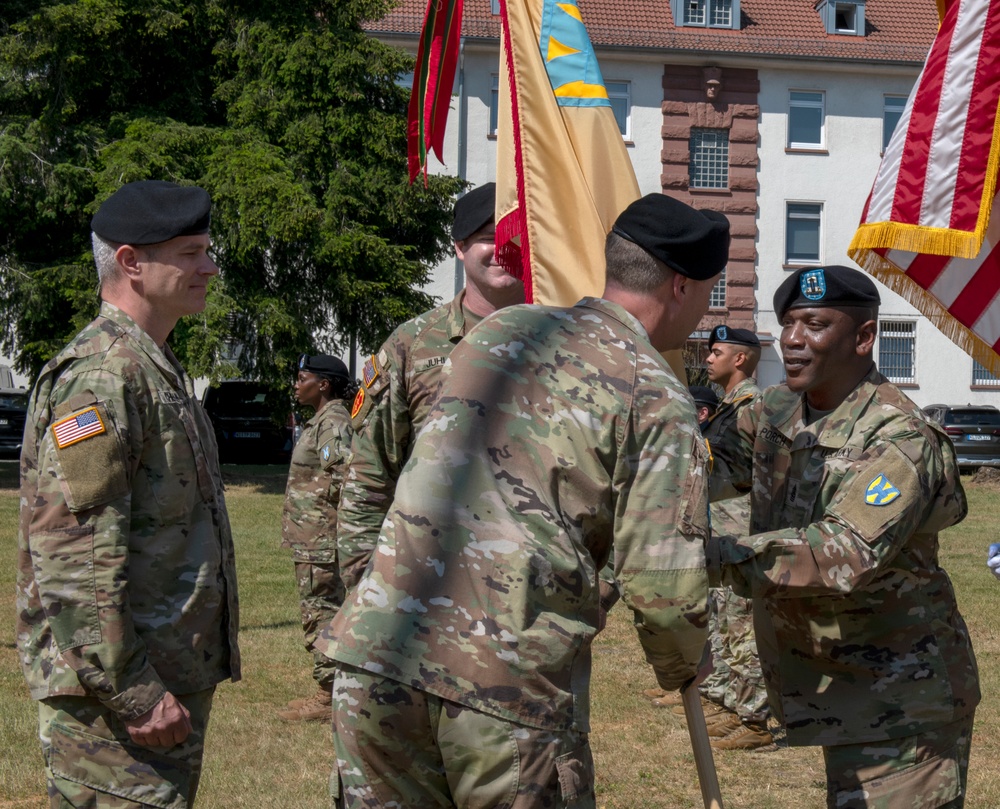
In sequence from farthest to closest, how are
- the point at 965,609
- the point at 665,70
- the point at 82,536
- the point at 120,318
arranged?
the point at 665,70 < the point at 965,609 < the point at 120,318 < the point at 82,536

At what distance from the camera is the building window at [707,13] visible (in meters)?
32.3

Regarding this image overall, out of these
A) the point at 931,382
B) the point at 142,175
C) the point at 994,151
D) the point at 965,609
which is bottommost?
the point at 931,382

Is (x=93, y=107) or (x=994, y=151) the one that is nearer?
(x=994, y=151)

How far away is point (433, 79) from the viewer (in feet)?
18.2

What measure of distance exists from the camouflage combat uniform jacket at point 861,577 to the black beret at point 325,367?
4852 millimetres

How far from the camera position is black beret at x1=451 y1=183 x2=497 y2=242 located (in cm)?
446

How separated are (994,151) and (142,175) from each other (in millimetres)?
17997

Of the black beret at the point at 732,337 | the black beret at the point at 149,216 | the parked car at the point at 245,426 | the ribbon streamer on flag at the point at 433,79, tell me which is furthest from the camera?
the parked car at the point at 245,426

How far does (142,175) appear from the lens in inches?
789

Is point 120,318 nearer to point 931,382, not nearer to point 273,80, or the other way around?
point 273,80

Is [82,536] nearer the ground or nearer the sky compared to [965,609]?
nearer the sky

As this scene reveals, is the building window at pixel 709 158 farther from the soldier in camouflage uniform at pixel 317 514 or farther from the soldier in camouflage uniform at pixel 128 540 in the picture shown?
the soldier in camouflage uniform at pixel 128 540

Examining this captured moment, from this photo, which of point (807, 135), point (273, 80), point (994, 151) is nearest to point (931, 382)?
point (807, 135)

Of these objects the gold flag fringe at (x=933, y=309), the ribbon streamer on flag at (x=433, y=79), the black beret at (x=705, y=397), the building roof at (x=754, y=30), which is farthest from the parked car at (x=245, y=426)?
the gold flag fringe at (x=933, y=309)
